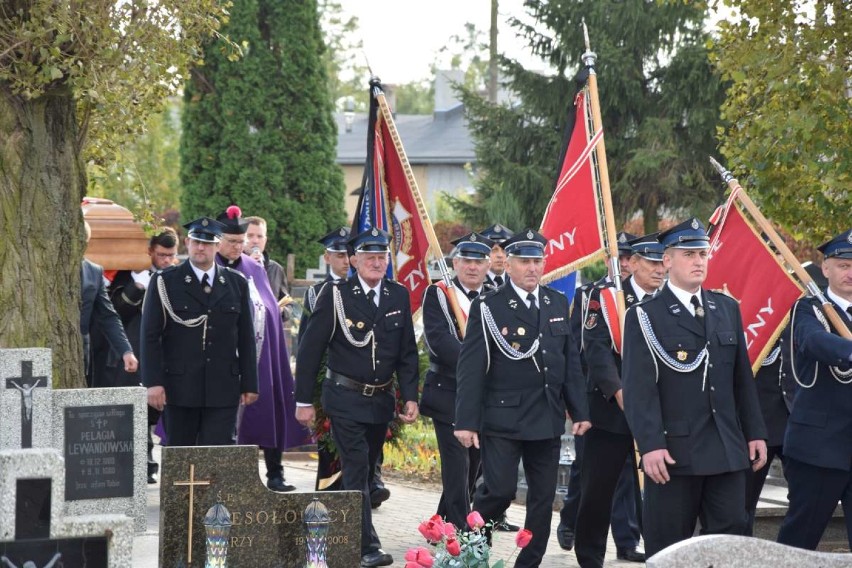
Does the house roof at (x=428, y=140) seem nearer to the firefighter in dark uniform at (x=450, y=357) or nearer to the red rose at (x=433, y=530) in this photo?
the firefighter in dark uniform at (x=450, y=357)

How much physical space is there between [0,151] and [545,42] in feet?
71.4

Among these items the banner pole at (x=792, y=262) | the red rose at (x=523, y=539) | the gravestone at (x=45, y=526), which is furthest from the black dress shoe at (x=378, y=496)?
the gravestone at (x=45, y=526)

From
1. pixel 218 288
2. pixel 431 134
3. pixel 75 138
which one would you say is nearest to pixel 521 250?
pixel 218 288

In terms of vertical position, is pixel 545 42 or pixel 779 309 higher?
pixel 545 42

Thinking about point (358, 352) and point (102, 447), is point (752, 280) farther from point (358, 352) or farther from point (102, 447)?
point (102, 447)

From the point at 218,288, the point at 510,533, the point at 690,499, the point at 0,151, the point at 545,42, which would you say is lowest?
the point at 510,533

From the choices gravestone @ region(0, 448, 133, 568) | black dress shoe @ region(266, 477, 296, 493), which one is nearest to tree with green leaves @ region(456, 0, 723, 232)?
black dress shoe @ region(266, 477, 296, 493)

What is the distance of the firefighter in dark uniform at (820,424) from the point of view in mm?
7758

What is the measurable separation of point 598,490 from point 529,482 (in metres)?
0.67

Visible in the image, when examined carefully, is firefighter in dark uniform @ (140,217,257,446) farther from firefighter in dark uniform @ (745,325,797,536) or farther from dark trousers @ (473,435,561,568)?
firefighter in dark uniform @ (745,325,797,536)

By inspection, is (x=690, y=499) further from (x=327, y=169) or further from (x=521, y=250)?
(x=327, y=169)

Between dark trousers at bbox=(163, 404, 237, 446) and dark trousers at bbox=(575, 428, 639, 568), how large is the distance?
255cm

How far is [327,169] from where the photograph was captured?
30078 mm

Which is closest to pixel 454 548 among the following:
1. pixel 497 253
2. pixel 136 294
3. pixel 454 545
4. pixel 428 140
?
pixel 454 545
